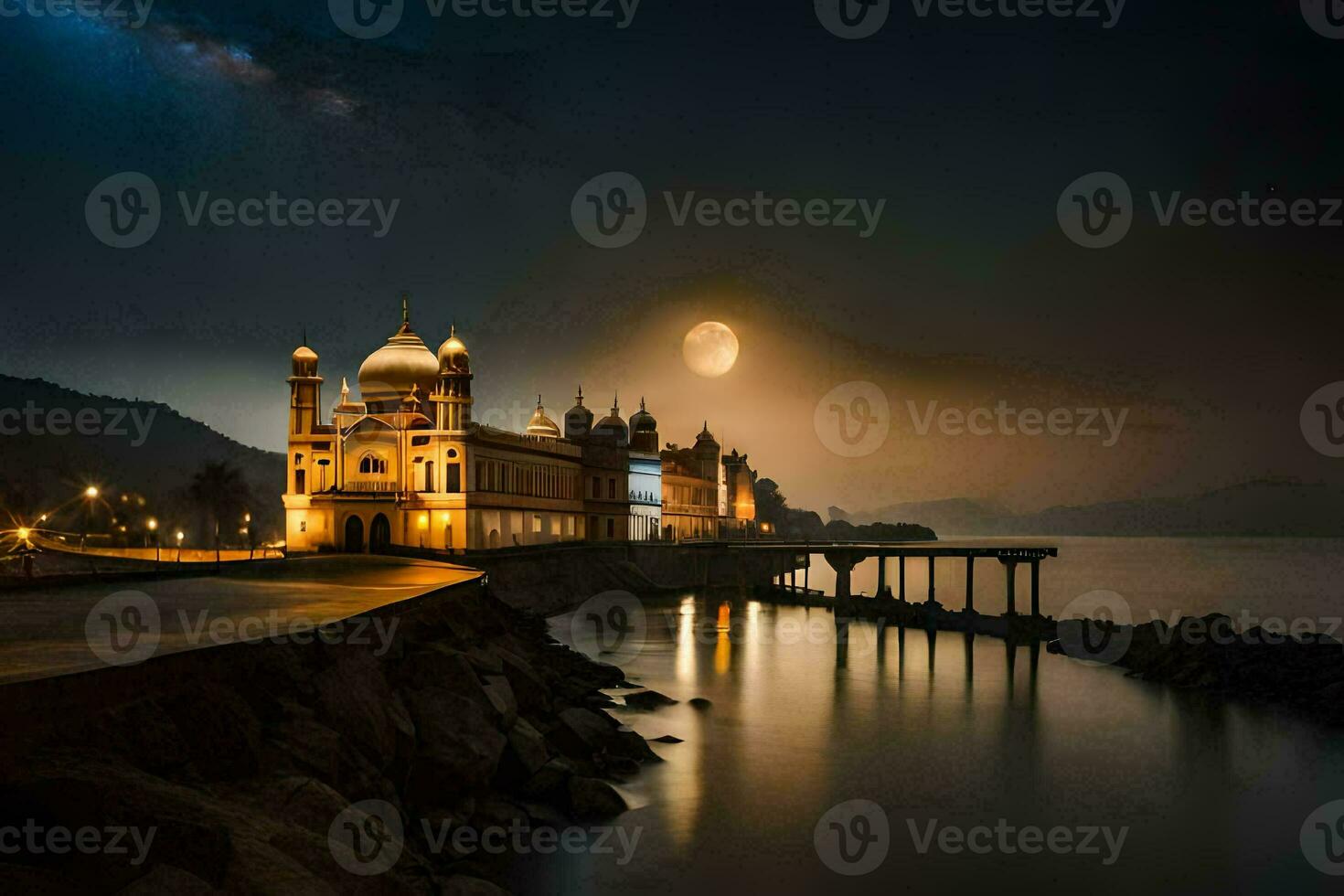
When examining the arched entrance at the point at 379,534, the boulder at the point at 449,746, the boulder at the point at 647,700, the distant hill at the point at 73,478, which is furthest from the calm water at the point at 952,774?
the distant hill at the point at 73,478

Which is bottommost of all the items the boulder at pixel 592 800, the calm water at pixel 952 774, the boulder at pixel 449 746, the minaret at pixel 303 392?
the calm water at pixel 952 774

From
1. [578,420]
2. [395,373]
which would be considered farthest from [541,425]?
[395,373]

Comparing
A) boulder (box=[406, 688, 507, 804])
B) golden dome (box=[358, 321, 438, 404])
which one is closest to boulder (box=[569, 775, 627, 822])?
boulder (box=[406, 688, 507, 804])

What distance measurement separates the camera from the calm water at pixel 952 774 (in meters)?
21.8

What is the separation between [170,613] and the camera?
886 inches

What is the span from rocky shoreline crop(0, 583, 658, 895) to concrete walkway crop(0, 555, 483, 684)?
0.81 metres

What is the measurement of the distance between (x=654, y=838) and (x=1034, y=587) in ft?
159

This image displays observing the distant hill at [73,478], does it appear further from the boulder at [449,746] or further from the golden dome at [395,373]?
the boulder at [449,746]

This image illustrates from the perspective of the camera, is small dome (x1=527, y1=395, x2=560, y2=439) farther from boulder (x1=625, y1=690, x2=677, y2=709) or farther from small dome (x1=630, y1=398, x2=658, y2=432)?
boulder (x1=625, y1=690, x2=677, y2=709)

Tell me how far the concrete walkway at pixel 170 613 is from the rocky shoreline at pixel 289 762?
81 cm

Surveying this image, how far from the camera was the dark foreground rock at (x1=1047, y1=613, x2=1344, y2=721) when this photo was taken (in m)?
41.4

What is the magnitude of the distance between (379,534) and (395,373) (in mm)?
12356

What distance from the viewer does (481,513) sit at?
62.5 m

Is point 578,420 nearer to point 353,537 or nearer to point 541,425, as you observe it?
point 541,425
